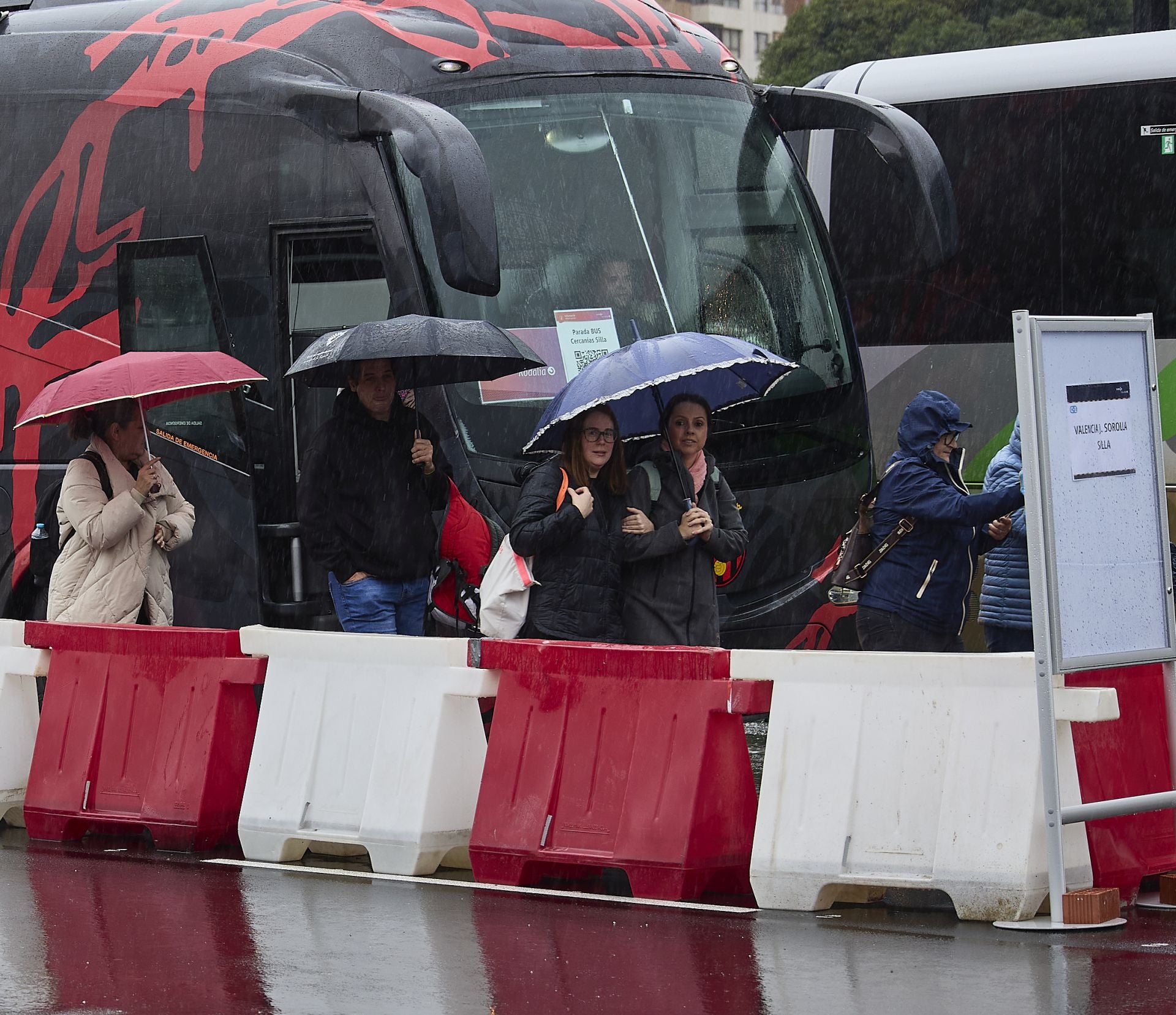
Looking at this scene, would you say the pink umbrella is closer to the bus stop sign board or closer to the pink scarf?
the pink scarf

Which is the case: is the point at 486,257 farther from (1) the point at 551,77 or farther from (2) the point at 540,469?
(1) the point at 551,77

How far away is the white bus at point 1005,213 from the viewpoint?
13516 millimetres

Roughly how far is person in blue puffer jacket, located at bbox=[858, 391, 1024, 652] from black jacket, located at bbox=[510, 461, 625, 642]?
1241mm

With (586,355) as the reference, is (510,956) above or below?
below

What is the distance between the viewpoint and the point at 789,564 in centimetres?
1062

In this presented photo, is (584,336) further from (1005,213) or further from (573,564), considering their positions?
(1005,213)

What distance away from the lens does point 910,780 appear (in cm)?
681

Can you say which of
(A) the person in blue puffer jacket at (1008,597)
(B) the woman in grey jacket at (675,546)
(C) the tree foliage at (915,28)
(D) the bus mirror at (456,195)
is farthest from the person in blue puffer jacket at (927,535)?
(C) the tree foliage at (915,28)

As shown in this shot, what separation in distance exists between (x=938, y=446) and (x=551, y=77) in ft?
10.1

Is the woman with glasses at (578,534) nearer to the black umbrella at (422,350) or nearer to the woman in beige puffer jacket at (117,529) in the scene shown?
the black umbrella at (422,350)

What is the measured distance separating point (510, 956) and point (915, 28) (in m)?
36.3

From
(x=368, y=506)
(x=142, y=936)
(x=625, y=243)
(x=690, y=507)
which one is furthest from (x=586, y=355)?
(x=142, y=936)

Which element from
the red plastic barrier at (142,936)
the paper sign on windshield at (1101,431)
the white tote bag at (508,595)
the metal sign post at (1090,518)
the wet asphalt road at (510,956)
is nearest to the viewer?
the wet asphalt road at (510,956)

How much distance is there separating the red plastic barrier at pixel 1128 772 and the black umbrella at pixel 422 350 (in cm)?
306
